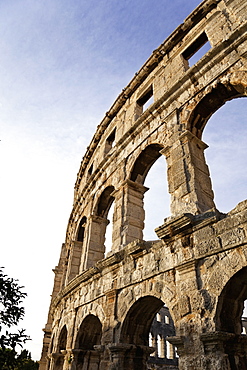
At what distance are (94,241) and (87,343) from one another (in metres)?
2.97

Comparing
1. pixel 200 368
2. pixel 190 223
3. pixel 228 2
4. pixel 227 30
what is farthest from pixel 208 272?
pixel 228 2

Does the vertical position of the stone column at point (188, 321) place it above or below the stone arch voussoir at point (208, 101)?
below

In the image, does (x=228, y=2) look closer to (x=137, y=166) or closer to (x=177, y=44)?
(x=177, y=44)

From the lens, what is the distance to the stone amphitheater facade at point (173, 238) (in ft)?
13.9

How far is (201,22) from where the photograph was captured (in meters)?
8.44

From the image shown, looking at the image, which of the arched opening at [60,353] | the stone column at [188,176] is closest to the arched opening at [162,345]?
the arched opening at [60,353]

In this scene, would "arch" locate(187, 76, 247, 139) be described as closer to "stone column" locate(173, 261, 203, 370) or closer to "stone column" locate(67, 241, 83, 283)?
"stone column" locate(173, 261, 203, 370)

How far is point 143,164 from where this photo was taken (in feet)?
27.1

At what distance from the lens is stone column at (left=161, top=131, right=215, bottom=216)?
5.61 metres

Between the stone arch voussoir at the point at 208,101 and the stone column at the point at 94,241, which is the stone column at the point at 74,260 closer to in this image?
the stone column at the point at 94,241

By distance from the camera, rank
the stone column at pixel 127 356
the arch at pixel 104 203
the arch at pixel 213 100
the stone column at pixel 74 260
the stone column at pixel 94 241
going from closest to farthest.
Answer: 1. the stone column at pixel 127 356
2. the arch at pixel 213 100
3. the stone column at pixel 94 241
4. the arch at pixel 104 203
5. the stone column at pixel 74 260

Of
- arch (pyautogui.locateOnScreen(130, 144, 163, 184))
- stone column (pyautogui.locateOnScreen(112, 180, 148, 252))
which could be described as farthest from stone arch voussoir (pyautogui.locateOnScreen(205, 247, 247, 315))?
arch (pyautogui.locateOnScreen(130, 144, 163, 184))

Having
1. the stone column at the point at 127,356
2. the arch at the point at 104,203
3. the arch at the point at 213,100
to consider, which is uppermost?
the arch at the point at 213,100

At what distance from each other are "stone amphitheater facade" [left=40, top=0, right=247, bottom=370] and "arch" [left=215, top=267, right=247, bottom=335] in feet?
0.06
